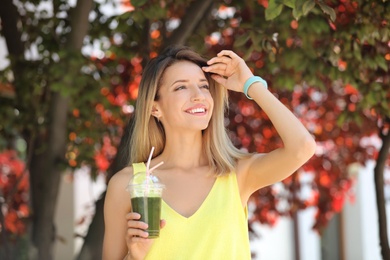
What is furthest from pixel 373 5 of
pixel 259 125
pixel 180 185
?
pixel 259 125

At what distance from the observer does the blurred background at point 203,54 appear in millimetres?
5176

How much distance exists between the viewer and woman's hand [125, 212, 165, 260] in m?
3.31

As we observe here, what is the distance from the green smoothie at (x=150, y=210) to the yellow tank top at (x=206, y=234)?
0.20 meters

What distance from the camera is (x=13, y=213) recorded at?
8.62 metres

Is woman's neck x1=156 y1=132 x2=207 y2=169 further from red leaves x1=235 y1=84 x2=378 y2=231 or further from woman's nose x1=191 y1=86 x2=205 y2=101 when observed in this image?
red leaves x1=235 y1=84 x2=378 y2=231

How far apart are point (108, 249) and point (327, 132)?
4.39 metres

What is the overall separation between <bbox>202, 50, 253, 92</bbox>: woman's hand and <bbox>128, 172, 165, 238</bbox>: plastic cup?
24.9 inches

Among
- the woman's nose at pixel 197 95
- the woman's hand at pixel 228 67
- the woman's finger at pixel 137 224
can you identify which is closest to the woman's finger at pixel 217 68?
the woman's hand at pixel 228 67

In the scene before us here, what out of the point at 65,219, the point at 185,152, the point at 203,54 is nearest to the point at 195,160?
the point at 185,152

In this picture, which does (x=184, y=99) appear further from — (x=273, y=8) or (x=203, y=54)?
(x=203, y=54)

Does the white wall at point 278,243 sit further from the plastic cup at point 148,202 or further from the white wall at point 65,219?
the plastic cup at point 148,202

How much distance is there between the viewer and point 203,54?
5.94 m

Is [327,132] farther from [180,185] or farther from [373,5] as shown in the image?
[180,185]

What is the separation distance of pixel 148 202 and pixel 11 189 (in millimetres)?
5028
